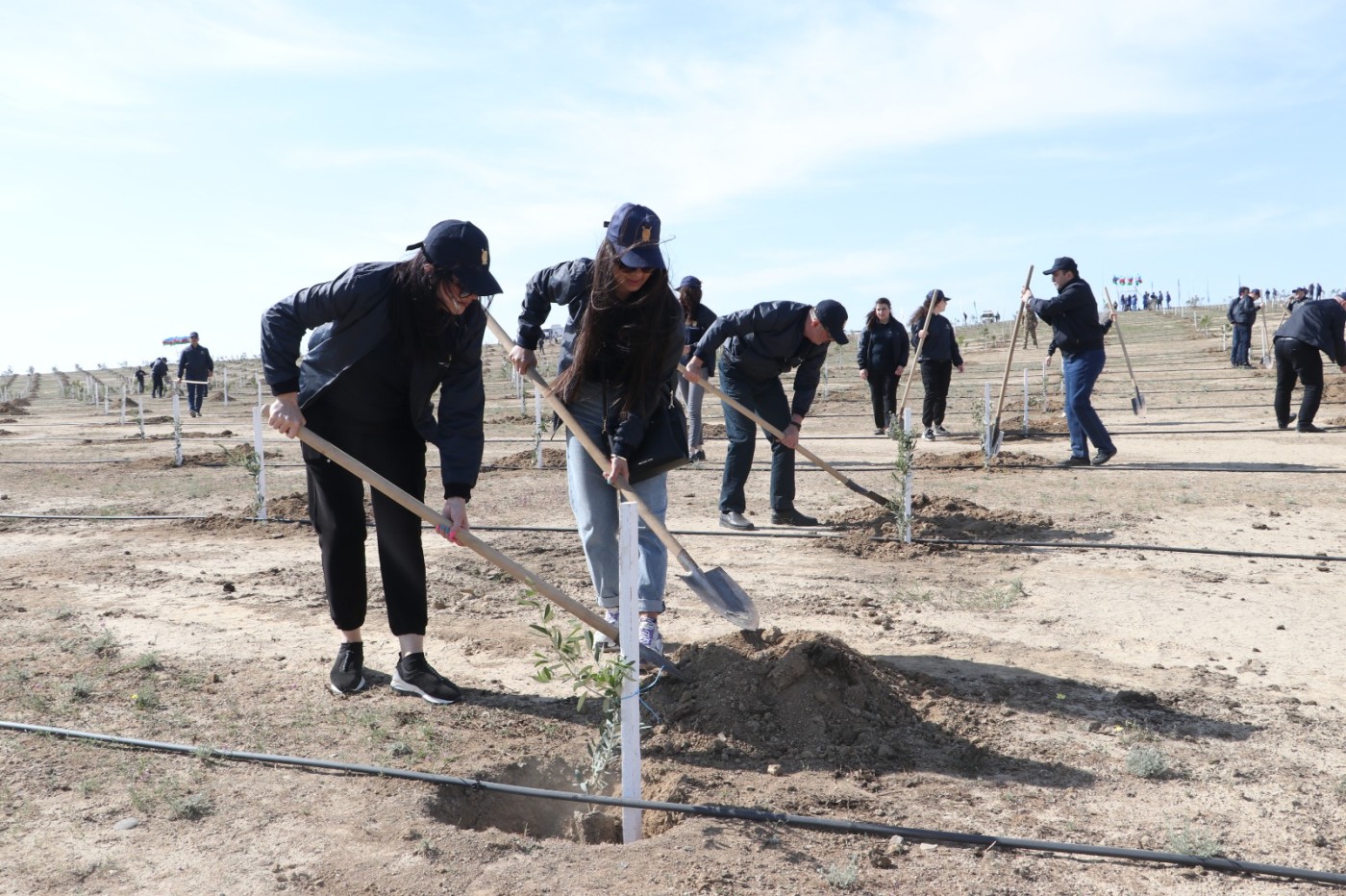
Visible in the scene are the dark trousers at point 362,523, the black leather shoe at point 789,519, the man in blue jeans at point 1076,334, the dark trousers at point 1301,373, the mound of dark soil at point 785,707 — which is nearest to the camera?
the mound of dark soil at point 785,707

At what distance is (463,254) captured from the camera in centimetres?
360

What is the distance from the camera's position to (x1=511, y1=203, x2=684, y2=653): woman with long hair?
3.79m

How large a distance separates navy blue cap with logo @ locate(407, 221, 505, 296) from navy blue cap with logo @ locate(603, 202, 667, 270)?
475mm

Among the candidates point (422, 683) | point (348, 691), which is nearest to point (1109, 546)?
point (422, 683)

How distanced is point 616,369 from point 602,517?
0.61 metres

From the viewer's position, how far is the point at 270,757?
11.4 ft

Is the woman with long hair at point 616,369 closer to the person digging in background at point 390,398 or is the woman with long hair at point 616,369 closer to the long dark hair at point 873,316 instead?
the person digging in background at point 390,398

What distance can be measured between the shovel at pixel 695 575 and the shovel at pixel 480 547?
Answer: 12.1 inches

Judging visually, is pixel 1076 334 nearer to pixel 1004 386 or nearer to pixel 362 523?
pixel 1004 386

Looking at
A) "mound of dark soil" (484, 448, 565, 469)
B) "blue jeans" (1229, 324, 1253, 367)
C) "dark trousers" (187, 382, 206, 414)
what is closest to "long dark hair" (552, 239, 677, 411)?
"mound of dark soil" (484, 448, 565, 469)

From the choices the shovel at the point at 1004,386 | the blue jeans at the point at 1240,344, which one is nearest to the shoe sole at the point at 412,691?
the shovel at the point at 1004,386

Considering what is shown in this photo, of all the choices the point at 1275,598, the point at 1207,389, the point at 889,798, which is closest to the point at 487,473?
the point at 1275,598

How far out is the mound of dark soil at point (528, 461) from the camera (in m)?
11.7

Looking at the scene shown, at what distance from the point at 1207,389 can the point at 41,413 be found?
30849 millimetres
